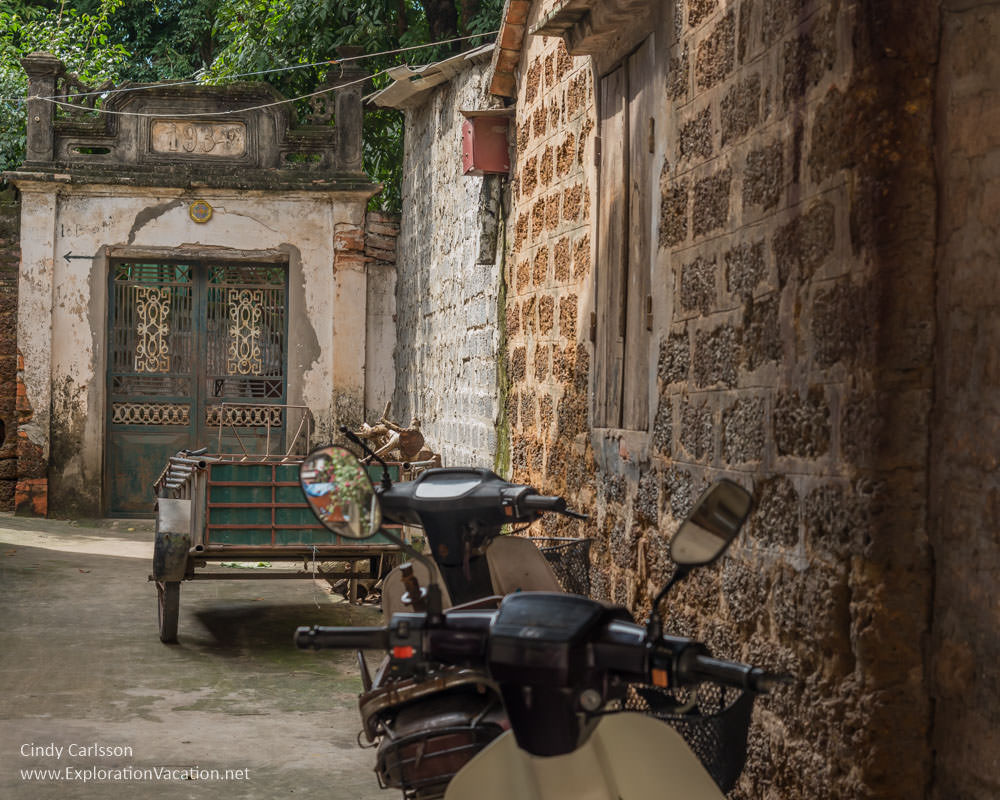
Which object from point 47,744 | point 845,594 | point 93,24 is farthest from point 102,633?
point 93,24

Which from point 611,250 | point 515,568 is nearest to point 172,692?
point 515,568

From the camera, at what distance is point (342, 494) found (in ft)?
7.55

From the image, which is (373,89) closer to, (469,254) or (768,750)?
(469,254)

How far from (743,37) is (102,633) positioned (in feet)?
18.0

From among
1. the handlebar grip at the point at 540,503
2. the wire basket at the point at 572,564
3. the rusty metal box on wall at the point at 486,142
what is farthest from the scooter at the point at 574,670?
the rusty metal box on wall at the point at 486,142

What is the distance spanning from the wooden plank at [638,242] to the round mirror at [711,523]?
255 centimetres

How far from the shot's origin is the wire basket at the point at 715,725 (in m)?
2.55

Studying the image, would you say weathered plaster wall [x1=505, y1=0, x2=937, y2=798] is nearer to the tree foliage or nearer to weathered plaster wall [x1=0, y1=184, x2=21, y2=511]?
weathered plaster wall [x1=0, y1=184, x2=21, y2=511]

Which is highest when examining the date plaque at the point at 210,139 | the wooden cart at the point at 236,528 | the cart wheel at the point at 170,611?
the date plaque at the point at 210,139

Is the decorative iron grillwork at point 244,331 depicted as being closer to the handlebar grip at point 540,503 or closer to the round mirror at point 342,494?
the handlebar grip at point 540,503

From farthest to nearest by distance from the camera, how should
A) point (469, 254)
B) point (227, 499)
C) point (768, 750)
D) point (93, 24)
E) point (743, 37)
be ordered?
1. point (93, 24)
2. point (469, 254)
3. point (227, 499)
4. point (743, 37)
5. point (768, 750)

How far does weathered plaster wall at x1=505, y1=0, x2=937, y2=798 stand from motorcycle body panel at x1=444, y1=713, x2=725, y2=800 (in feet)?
2.83

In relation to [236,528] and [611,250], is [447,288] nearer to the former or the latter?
[236,528]

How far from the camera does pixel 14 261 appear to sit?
12.9 metres
